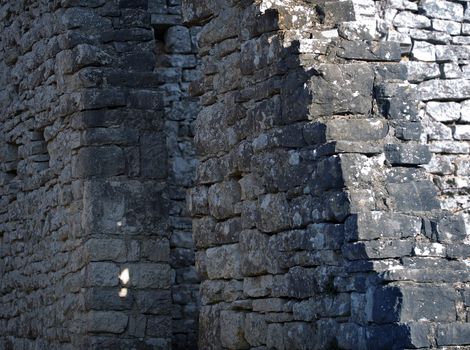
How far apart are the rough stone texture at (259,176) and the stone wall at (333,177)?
0.01m

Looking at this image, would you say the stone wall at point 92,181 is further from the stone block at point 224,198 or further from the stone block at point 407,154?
the stone block at point 407,154

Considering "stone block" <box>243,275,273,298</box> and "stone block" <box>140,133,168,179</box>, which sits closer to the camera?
"stone block" <box>243,275,273,298</box>

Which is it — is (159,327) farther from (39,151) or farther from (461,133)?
(461,133)

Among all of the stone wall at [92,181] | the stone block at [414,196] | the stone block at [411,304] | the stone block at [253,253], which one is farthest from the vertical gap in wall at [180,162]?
the stone block at [411,304]

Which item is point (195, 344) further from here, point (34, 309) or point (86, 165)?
point (86, 165)

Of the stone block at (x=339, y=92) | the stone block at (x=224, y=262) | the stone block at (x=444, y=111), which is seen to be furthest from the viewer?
the stone block at (x=224, y=262)

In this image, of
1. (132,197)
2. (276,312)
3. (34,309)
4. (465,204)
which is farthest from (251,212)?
(34,309)

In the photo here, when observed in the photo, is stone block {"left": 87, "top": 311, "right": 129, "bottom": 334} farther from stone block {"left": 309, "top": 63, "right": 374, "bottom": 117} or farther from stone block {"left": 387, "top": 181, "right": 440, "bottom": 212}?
stone block {"left": 387, "top": 181, "right": 440, "bottom": 212}

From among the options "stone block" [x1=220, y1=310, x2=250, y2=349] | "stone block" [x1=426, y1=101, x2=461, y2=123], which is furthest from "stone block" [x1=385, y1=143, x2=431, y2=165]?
"stone block" [x1=220, y1=310, x2=250, y2=349]

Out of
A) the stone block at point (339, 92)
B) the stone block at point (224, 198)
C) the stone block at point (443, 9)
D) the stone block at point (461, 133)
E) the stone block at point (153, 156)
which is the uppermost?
the stone block at point (443, 9)

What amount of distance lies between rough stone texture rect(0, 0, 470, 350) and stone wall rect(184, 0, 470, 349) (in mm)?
12

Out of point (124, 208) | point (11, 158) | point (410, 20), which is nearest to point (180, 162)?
point (11, 158)

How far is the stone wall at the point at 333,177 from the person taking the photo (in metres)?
6.50

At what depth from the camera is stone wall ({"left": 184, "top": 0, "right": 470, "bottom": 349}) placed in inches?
256
